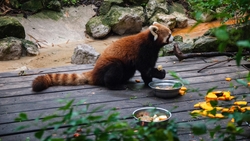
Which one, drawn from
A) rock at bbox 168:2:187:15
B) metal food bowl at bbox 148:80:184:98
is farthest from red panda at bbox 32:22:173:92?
rock at bbox 168:2:187:15

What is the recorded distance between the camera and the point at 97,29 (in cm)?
A: 909

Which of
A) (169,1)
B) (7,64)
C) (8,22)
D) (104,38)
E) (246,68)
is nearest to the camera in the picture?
(246,68)

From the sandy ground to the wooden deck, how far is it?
265 centimetres

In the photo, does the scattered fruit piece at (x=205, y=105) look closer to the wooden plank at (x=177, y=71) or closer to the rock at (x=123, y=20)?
the wooden plank at (x=177, y=71)

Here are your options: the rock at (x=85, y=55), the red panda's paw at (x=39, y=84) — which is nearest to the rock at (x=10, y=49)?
the rock at (x=85, y=55)

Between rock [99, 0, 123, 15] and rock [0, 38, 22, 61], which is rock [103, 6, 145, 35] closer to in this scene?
rock [99, 0, 123, 15]

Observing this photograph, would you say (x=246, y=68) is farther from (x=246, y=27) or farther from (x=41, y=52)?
(x=41, y=52)

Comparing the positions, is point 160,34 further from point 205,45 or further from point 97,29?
point 97,29

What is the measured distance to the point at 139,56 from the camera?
387 centimetres

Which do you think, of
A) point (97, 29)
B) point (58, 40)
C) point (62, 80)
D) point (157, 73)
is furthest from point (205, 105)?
point (97, 29)

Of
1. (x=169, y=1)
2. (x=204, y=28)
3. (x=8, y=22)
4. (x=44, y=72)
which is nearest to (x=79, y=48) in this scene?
(x=44, y=72)

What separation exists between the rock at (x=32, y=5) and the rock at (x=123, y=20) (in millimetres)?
1909

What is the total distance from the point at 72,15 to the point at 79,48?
386 centimetres

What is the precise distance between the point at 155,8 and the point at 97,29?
2383mm
